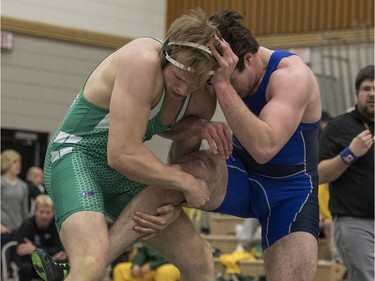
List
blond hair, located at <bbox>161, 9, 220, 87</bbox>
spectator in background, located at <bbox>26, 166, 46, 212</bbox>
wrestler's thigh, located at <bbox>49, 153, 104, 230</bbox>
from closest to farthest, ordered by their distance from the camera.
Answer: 1. blond hair, located at <bbox>161, 9, 220, 87</bbox>
2. wrestler's thigh, located at <bbox>49, 153, 104, 230</bbox>
3. spectator in background, located at <bbox>26, 166, 46, 212</bbox>

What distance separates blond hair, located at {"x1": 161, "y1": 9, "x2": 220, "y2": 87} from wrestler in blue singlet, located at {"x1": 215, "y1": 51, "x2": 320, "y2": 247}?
0.53m

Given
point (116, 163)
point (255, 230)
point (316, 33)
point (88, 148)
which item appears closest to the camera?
point (116, 163)

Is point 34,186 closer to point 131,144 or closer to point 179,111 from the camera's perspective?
point 179,111

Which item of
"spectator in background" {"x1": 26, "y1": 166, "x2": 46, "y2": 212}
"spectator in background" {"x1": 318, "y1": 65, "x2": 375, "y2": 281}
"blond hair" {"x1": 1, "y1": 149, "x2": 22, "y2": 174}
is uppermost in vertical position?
"spectator in background" {"x1": 318, "y1": 65, "x2": 375, "y2": 281}

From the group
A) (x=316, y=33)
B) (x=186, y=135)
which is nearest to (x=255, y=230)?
(x=316, y=33)

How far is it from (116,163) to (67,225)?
366mm

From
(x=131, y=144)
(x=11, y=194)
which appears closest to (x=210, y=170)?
(x=131, y=144)

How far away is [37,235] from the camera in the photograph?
877cm

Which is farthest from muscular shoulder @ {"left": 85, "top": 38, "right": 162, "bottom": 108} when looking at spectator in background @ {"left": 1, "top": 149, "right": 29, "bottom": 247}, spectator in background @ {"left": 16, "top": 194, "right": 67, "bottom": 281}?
spectator in background @ {"left": 1, "top": 149, "right": 29, "bottom": 247}

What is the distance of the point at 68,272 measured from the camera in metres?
3.91

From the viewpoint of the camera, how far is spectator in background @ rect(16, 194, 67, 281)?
28.1ft

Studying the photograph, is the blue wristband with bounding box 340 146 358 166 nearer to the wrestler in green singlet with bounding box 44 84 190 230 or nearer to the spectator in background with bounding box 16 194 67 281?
the wrestler in green singlet with bounding box 44 84 190 230

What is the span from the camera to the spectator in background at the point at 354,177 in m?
5.48

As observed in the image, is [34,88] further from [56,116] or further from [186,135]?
[186,135]
